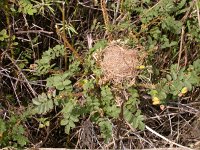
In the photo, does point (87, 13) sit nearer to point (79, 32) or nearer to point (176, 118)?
point (79, 32)

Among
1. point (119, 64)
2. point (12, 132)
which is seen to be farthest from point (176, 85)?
point (12, 132)

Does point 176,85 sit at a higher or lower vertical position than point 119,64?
lower

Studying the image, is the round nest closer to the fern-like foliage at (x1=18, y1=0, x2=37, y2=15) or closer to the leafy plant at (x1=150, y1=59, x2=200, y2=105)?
the leafy plant at (x1=150, y1=59, x2=200, y2=105)

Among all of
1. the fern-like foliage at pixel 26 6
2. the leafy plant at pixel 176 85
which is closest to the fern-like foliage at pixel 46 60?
the fern-like foliage at pixel 26 6

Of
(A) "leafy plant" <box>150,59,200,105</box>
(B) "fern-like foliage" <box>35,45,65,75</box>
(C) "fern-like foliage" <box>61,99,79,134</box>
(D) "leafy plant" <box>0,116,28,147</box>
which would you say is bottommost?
(D) "leafy plant" <box>0,116,28,147</box>

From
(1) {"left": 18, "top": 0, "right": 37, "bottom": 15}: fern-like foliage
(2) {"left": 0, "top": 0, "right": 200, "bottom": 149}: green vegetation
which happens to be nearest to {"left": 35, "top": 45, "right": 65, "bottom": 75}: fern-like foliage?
(2) {"left": 0, "top": 0, "right": 200, "bottom": 149}: green vegetation

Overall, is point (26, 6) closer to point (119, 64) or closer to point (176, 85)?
point (119, 64)

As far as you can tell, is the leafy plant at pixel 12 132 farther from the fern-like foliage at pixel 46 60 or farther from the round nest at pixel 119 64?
the round nest at pixel 119 64
